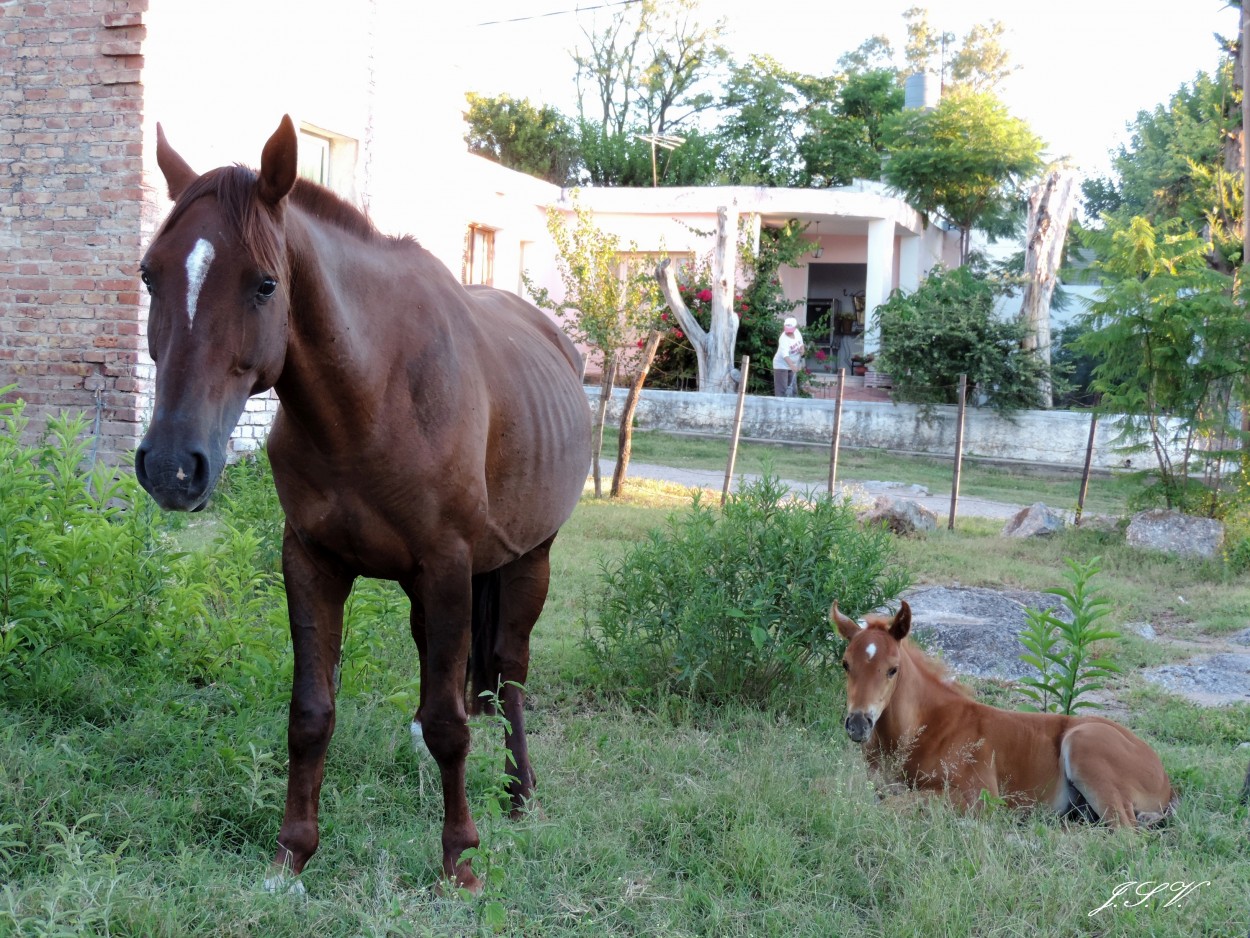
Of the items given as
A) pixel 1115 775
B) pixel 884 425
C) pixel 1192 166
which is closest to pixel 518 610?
pixel 1115 775

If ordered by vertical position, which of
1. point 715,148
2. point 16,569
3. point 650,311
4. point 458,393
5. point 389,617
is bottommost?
point 389,617

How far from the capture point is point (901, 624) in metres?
4.34

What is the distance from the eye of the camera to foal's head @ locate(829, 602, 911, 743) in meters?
4.03

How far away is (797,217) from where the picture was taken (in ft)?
75.1

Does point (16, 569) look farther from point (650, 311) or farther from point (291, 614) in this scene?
point (650, 311)

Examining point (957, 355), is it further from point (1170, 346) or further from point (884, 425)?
point (1170, 346)

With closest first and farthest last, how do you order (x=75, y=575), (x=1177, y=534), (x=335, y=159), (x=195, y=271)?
(x=195, y=271), (x=75, y=575), (x=1177, y=534), (x=335, y=159)

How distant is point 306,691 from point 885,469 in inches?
578

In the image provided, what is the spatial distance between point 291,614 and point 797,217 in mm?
20938

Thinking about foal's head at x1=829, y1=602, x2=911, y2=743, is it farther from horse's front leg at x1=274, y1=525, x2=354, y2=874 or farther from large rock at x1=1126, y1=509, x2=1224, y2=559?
large rock at x1=1126, y1=509, x2=1224, y2=559

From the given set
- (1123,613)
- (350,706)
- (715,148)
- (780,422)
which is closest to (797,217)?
(780,422)

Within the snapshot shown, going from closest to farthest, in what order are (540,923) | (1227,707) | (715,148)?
(540,923), (1227,707), (715,148)

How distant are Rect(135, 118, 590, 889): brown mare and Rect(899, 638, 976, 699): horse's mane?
5.57ft

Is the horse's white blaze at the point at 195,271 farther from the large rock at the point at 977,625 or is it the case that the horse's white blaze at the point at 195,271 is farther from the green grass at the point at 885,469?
the green grass at the point at 885,469
